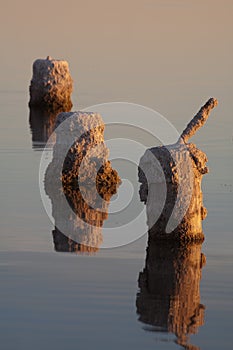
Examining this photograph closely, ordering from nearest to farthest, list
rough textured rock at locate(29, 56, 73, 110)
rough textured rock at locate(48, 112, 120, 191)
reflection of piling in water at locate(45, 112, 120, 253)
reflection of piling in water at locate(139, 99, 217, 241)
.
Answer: reflection of piling in water at locate(139, 99, 217, 241)
reflection of piling in water at locate(45, 112, 120, 253)
rough textured rock at locate(48, 112, 120, 191)
rough textured rock at locate(29, 56, 73, 110)

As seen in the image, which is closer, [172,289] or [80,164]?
[172,289]

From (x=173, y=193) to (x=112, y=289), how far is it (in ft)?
7.37

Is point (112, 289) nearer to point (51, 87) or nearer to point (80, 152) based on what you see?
point (80, 152)

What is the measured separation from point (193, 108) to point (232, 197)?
36.0ft

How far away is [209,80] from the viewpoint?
33594 mm

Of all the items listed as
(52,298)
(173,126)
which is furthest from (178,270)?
(173,126)

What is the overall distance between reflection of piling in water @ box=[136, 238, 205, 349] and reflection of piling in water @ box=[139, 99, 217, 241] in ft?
0.66

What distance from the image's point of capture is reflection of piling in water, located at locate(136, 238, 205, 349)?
1127cm

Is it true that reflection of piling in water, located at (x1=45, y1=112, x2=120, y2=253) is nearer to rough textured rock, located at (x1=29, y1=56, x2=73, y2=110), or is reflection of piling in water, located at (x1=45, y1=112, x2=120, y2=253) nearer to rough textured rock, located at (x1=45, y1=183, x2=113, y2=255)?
rough textured rock, located at (x1=45, y1=183, x2=113, y2=255)

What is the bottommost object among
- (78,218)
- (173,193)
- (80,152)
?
(78,218)

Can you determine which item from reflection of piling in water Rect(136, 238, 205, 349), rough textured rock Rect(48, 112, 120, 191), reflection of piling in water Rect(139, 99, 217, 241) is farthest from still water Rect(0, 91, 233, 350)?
rough textured rock Rect(48, 112, 120, 191)

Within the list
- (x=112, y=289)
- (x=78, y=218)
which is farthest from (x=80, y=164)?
(x=112, y=289)

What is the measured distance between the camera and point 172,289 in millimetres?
12523

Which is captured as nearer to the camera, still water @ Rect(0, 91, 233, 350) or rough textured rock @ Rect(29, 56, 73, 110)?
still water @ Rect(0, 91, 233, 350)
